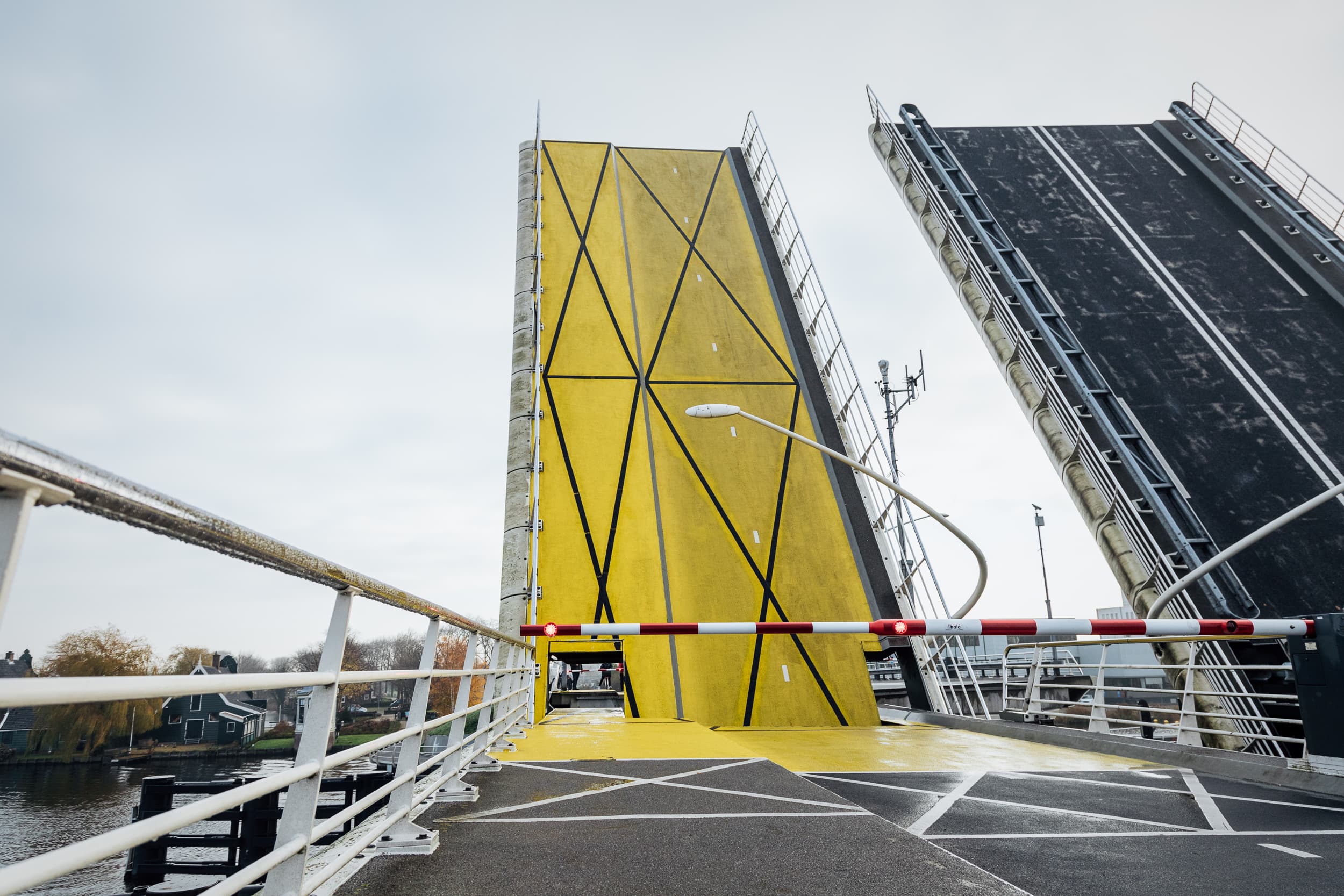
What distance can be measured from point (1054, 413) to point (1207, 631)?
5991 millimetres

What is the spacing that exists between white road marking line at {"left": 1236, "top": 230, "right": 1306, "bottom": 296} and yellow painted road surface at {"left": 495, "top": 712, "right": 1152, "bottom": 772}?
877 centimetres

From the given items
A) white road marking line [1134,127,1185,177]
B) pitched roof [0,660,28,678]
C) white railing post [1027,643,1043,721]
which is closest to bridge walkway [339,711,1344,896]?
pitched roof [0,660,28,678]

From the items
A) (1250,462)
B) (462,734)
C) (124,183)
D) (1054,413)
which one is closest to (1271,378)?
(1250,462)

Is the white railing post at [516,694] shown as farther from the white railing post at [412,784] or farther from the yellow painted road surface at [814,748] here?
the white railing post at [412,784]

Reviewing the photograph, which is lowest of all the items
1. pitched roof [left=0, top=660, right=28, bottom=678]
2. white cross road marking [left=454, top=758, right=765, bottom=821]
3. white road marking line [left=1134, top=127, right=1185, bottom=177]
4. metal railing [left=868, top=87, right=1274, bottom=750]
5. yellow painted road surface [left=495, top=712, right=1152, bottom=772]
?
yellow painted road surface [left=495, top=712, right=1152, bottom=772]

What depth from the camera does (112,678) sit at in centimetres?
107

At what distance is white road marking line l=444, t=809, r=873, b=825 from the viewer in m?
3.05

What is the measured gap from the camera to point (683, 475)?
11562 mm

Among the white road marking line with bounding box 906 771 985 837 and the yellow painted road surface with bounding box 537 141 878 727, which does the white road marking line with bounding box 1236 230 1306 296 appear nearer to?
the yellow painted road surface with bounding box 537 141 878 727

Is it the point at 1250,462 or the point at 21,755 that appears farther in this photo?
the point at 1250,462

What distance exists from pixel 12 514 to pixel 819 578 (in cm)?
1032

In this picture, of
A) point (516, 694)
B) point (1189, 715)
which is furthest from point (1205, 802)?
point (516, 694)

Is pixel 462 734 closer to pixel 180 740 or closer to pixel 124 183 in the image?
pixel 180 740

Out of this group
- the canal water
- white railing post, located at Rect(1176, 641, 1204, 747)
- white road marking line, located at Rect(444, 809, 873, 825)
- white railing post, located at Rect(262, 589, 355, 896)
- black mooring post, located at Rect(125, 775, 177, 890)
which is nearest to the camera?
white railing post, located at Rect(262, 589, 355, 896)
